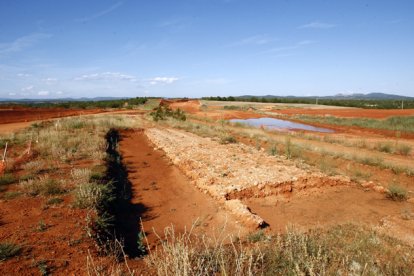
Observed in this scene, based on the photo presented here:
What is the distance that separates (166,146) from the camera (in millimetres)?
15781

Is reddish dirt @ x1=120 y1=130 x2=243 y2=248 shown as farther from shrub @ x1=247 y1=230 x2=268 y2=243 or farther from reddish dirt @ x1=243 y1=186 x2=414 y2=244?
reddish dirt @ x1=243 y1=186 x2=414 y2=244

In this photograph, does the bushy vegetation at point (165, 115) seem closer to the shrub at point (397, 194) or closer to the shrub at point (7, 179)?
the shrub at point (7, 179)

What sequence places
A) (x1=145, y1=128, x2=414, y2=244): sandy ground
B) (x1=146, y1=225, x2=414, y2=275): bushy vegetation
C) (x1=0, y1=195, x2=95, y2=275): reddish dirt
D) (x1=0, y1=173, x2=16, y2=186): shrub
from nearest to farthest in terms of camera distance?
1. (x1=146, y1=225, x2=414, y2=275): bushy vegetation
2. (x1=0, y1=195, x2=95, y2=275): reddish dirt
3. (x1=145, y1=128, x2=414, y2=244): sandy ground
4. (x1=0, y1=173, x2=16, y2=186): shrub

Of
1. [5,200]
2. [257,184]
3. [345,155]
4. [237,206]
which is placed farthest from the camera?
[345,155]

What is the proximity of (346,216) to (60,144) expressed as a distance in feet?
38.8

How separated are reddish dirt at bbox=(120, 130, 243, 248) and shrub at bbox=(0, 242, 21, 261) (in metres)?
2.34

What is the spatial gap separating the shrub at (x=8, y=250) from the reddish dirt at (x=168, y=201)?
234 cm

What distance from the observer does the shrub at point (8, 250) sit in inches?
169

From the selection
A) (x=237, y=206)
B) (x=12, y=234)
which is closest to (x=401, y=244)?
(x=237, y=206)

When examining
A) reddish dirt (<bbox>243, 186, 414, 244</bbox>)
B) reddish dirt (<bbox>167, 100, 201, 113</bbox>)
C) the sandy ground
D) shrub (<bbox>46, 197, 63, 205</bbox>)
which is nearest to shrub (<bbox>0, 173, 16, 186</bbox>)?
shrub (<bbox>46, 197, 63, 205</bbox>)

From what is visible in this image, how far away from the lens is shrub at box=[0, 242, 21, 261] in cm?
430

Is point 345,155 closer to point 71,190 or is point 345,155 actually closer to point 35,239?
point 71,190

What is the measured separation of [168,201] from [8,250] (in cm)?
462

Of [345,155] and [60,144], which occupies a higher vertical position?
[60,144]
